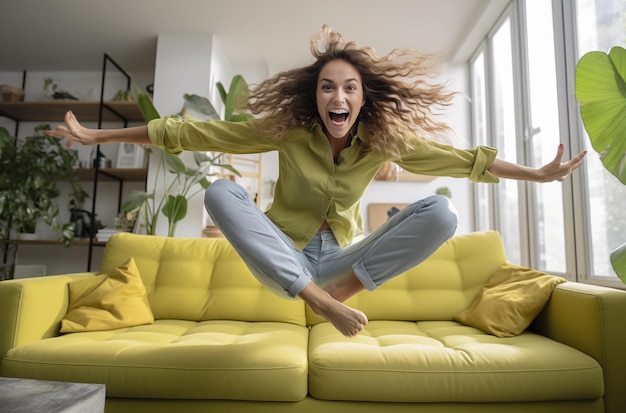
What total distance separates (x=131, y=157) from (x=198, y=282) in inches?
105

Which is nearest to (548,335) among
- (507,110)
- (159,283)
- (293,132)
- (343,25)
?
(293,132)

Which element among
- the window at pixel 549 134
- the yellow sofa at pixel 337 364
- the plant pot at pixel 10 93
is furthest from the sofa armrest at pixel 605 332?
the plant pot at pixel 10 93

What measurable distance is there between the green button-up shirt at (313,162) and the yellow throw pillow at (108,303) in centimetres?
81

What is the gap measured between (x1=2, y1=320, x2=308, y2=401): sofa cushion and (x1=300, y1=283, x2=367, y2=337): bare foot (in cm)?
28

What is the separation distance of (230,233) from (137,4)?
322 centimetres

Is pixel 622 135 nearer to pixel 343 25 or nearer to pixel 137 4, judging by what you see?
pixel 343 25

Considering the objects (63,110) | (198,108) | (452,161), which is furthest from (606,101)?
(63,110)

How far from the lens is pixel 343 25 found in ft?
13.1

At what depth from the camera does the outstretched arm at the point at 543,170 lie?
1595mm

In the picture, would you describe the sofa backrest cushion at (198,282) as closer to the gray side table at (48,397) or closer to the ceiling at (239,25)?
the gray side table at (48,397)

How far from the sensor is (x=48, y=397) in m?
0.93

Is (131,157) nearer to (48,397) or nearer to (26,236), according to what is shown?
(26,236)

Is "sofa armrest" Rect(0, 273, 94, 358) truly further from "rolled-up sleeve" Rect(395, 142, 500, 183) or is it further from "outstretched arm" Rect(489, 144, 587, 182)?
"outstretched arm" Rect(489, 144, 587, 182)

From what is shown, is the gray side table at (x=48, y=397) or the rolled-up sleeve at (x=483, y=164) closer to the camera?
the gray side table at (x=48, y=397)
